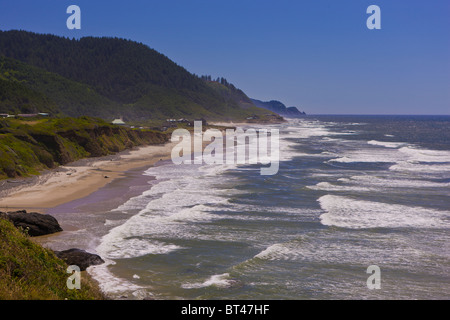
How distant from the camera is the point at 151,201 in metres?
29.7

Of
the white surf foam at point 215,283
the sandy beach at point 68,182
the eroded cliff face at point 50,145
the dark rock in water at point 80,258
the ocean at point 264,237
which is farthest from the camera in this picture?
the eroded cliff face at point 50,145

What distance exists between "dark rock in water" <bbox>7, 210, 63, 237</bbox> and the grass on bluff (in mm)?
7655

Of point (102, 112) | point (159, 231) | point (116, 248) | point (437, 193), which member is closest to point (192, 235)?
point (159, 231)

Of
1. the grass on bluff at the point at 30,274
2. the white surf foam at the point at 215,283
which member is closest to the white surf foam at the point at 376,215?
the white surf foam at the point at 215,283

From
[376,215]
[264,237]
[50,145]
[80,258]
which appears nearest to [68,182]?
[50,145]

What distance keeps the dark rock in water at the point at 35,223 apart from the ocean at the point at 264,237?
830mm

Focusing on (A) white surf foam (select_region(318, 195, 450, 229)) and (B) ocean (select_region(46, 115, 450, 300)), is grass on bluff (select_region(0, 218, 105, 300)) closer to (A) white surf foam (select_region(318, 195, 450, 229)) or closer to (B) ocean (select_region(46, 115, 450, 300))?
(B) ocean (select_region(46, 115, 450, 300))

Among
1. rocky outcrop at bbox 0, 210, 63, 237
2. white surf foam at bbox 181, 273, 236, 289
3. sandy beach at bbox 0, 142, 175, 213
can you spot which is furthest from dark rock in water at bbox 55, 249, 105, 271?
sandy beach at bbox 0, 142, 175, 213

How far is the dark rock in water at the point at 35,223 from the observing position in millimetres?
19822

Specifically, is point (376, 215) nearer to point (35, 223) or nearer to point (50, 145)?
point (35, 223)

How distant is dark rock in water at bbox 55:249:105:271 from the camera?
52.1ft

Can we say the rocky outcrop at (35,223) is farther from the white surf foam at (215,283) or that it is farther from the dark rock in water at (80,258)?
the white surf foam at (215,283)

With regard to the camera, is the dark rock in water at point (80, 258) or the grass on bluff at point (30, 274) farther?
the dark rock in water at point (80, 258)

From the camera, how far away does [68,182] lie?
1428 inches
